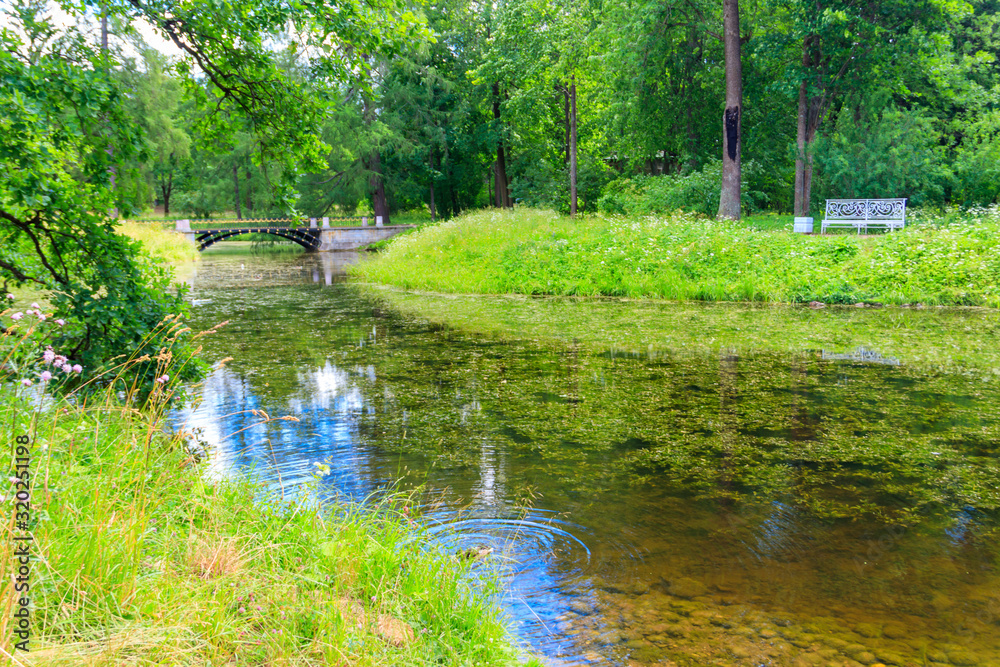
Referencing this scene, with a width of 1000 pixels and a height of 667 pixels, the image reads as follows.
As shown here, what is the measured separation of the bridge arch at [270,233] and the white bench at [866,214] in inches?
1095

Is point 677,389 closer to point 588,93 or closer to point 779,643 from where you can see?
point 779,643

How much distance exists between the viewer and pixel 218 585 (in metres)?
2.60

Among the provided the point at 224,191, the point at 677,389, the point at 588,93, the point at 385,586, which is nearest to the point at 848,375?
the point at 677,389

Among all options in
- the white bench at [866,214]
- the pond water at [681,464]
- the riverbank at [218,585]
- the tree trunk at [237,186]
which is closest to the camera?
the riverbank at [218,585]

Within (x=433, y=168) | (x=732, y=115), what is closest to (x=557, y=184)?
(x=433, y=168)

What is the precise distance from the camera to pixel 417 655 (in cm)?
259

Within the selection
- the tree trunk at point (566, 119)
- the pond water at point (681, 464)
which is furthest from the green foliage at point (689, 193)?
the pond water at point (681, 464)

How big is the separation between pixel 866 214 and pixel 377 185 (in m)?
29.9

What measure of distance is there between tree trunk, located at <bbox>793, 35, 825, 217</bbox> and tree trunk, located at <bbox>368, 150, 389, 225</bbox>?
984 inches

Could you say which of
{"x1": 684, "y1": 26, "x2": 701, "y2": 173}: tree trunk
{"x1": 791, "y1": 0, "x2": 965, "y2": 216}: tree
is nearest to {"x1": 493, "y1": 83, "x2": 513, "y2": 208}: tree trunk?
{"x1": 684, "y1": 26, "x2": 701, "y2": 173}: tree trunk

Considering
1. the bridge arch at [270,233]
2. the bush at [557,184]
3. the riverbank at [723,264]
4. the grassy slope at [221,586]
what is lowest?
the grassy slope at [221,586]

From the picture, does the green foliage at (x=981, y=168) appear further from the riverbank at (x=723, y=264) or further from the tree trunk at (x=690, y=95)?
the tree trunk at (x=690, y=95)

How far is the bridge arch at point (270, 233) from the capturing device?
3547cm

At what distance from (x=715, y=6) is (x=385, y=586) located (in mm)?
21108
